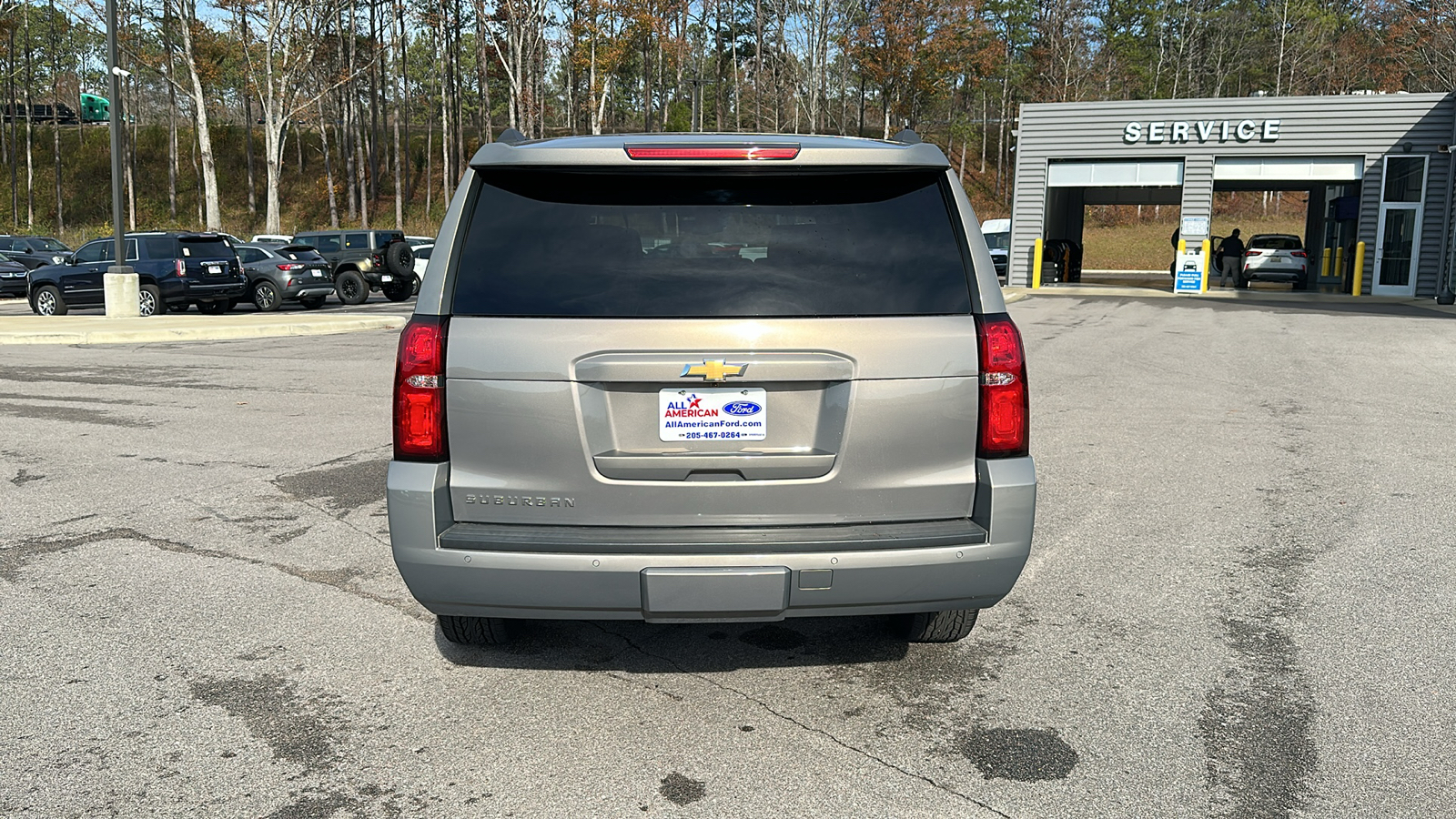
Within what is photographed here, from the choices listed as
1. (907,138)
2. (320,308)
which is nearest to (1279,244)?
(320,308)

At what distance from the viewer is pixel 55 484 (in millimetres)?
7586

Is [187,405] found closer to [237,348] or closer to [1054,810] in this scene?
[237,348]

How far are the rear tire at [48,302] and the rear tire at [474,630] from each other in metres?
23.0

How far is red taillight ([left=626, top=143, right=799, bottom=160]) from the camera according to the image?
3572mm

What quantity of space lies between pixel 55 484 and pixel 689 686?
5498mm

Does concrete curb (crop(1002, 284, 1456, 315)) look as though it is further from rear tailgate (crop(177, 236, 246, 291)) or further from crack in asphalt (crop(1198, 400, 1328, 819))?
crack in asphalt (crop(1198, 400, 1328, 819))

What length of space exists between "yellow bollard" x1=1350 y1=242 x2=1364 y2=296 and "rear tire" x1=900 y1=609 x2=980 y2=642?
3257 cm

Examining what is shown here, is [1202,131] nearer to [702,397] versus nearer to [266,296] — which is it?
[266,296]

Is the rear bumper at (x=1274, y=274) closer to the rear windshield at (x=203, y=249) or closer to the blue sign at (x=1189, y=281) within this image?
the blue sign at (x=1189, y=281)

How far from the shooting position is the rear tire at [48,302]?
23.7 metres

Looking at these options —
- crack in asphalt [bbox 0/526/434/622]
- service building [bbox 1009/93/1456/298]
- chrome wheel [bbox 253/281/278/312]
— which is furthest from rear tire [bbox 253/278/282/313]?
service building [bbox 1009/93/1456/298]

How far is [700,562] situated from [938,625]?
1351 millimetres

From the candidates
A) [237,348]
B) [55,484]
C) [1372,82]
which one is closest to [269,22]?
[237,348]

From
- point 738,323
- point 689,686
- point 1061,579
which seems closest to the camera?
point 738,323
